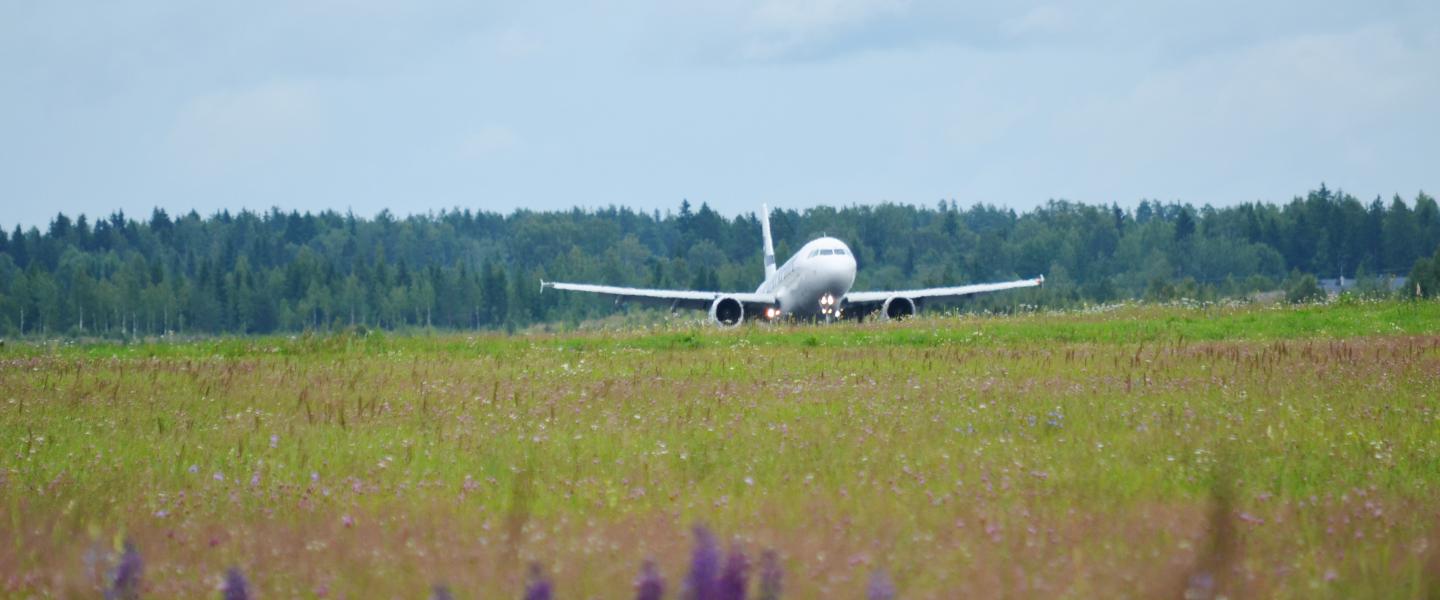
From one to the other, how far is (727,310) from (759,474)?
3884 centimetres

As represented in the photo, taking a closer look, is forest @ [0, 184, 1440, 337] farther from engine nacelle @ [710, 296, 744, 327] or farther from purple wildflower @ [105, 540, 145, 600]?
purple wildflower @ [105, 540, 145, 600]

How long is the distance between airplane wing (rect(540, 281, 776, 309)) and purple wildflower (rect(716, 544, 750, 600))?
43417 mm

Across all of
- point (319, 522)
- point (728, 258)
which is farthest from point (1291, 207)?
point (319, 522)

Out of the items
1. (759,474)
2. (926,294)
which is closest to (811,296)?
(926,294)

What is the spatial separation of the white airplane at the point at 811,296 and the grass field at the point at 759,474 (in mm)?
25658

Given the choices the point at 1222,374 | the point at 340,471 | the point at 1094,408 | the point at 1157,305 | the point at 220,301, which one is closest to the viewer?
the point at 340,471

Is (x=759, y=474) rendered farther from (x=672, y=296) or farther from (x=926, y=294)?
(x=672, y=296)

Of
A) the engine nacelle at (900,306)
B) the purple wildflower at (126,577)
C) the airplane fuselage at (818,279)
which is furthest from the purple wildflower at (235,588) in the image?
the engine nacelle at (900,306)

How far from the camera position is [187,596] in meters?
7.07

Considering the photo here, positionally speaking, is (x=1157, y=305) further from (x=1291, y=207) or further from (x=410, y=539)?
(x=1291, y=207)

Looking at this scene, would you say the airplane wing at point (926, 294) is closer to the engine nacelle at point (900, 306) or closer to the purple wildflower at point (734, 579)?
the engine nacelle at point (900, 306)

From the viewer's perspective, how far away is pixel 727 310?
162 ft

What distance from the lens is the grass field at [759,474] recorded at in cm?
718

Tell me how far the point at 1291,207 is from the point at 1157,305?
129 metres
